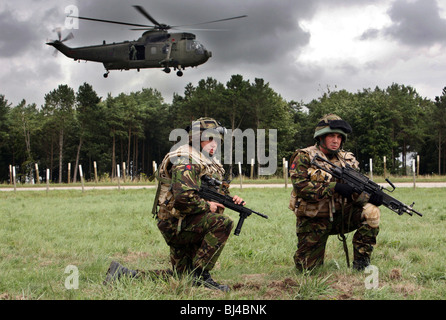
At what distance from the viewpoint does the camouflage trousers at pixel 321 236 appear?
542 cm

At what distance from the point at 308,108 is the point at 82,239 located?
7300 centimetres

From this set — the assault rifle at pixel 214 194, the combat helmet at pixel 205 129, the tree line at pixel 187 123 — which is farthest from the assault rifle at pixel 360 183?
the tree line at pixel 187 123

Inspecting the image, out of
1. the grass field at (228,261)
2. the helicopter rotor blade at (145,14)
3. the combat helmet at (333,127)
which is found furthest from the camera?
the helicopter rotor blade at (145,14)

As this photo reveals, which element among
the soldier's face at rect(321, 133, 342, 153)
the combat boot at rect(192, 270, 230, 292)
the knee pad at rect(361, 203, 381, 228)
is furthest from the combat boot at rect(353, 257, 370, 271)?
the combat boot at rect(192, 270, 230, 292)

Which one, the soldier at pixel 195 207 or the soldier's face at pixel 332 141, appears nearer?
the soldier at pixel 195 207

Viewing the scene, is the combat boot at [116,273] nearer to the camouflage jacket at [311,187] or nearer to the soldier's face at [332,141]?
the camouflage jacket at [311,187]

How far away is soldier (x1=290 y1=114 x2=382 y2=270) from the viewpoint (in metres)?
5.32

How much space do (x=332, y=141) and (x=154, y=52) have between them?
2343cm

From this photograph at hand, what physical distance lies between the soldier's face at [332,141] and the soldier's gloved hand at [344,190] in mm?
543

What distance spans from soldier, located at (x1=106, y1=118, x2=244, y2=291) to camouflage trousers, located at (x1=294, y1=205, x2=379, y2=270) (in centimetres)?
108

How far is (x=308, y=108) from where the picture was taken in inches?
3081

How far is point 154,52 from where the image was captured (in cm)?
2733

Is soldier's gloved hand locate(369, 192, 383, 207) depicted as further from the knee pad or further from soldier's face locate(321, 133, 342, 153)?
soldier's face locate(321, 133, 342, 153)
